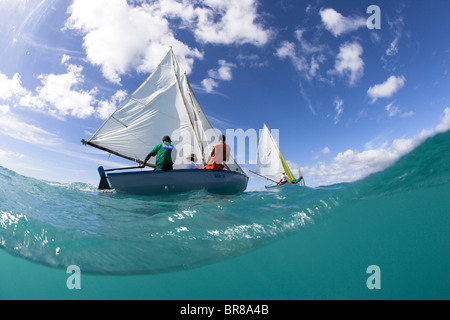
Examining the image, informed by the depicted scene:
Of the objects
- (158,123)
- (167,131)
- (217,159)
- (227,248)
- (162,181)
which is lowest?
(227,248)

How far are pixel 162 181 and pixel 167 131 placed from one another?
511cm

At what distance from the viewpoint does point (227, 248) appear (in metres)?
4.00

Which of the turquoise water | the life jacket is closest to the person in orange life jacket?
the life jacket

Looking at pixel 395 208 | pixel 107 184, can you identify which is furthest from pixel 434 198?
pixel 107 184

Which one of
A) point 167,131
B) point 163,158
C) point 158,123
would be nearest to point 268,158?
point 167,131

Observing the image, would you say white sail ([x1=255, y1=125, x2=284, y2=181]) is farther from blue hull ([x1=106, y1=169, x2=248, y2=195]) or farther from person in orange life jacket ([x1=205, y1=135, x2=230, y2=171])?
blue hull ([x1=106, y1=169, x2=248, y2=195])

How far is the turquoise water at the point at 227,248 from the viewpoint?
353cm

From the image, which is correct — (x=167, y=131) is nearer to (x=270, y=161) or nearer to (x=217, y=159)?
(x=217, y=159)

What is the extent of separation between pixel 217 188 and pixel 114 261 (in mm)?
5728

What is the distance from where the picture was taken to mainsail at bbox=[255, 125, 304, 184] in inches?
1066

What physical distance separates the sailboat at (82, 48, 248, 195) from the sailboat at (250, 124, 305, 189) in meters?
14.5

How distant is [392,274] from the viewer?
462cm

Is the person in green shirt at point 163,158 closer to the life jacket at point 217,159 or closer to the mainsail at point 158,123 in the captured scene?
the life jacket at point 217,159
